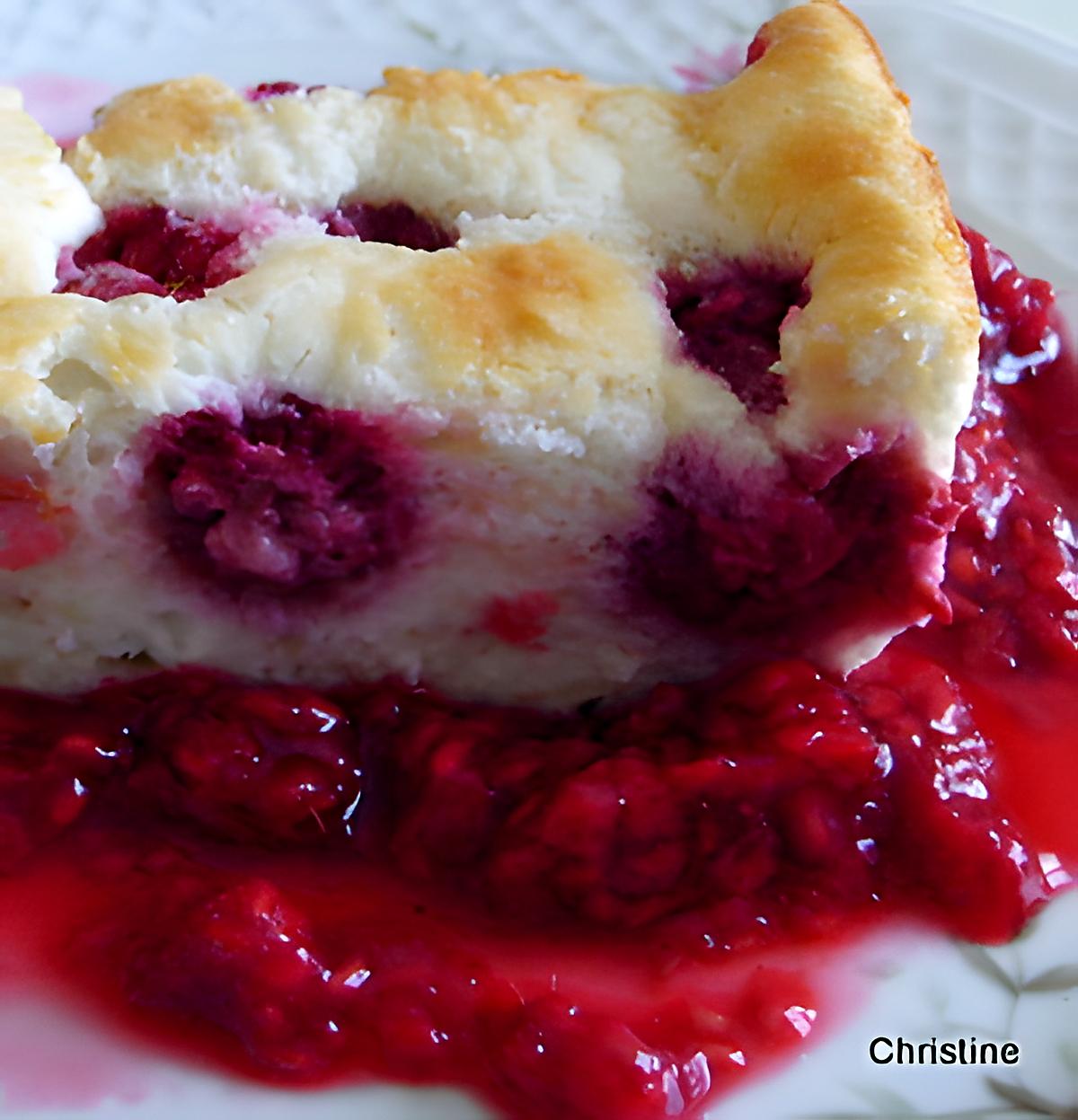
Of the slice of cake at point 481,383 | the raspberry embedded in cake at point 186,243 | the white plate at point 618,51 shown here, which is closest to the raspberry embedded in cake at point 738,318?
the slice of cake at point 481,383

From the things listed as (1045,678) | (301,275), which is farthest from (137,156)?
(1045,678)

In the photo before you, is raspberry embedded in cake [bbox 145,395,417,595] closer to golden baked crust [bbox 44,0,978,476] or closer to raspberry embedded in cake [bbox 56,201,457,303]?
raspberry embedded in cake [bbox 56,201,457,303]

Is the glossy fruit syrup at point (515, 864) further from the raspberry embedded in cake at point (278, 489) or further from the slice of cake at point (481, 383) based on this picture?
the raspberry embedded in cake at point (278, 489)

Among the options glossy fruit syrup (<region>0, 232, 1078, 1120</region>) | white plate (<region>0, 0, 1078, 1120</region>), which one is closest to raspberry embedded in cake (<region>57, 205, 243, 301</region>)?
glossy fruit syrup (<region>0, 232, 1078, 1120</region>)

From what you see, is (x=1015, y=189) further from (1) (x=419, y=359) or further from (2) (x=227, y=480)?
(2) (x=227, y=480)

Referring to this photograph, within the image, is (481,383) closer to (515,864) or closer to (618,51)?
(515,864)

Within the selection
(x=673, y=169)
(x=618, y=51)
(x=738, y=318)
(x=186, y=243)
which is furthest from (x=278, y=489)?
(x=618, y=51)
